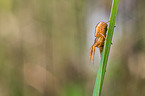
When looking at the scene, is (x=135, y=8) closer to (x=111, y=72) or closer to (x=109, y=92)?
(x=111, y=72)

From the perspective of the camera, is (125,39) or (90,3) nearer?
(125,39)

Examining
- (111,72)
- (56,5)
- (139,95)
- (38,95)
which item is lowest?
(38,95)

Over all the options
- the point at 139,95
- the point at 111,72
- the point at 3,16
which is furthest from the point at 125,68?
the point at 3,16

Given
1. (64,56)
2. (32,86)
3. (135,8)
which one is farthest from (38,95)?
(135,8)

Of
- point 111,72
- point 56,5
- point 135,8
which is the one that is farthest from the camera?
point 56,5

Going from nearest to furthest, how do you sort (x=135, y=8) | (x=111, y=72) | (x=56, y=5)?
(x=135, y=8) < (x=111, y=72) < (x=56, y=5)

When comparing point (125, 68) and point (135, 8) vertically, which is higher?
point (135, 8)
